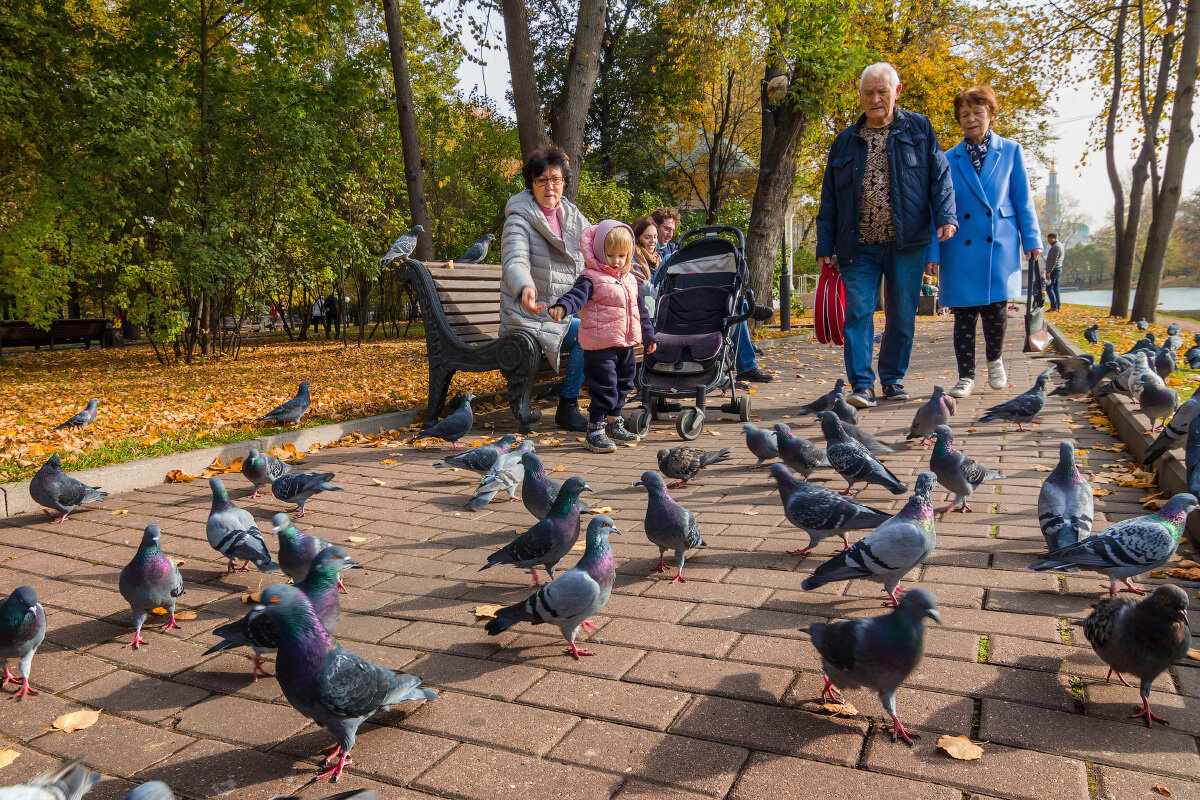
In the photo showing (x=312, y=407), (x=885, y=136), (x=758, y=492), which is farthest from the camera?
(x=312, y=407)

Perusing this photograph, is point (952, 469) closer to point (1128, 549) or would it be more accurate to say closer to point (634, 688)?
point (1128, 549)

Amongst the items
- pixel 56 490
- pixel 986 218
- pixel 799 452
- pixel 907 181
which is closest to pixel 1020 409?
pixel 986 218

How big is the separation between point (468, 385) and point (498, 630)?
7.86m

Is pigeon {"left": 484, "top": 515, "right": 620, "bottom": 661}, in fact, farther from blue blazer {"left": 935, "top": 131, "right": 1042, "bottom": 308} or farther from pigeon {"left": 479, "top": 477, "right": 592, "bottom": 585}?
blue blazer {"left": 935, "top": 131, "right": 1042, "bottom": 308}

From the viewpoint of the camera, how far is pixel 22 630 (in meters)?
2.75

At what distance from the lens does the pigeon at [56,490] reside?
15.2ft

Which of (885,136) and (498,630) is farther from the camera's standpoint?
(885,136)

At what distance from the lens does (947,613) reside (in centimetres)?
299

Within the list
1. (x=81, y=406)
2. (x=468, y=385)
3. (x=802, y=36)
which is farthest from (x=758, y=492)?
(x=802, y=36)

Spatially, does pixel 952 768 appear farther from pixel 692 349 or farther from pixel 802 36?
pixel 802 36

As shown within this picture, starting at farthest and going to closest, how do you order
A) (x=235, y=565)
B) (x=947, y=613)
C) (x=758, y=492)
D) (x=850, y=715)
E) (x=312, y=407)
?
(x=312, y=407) < (x=758, y=492) < (x=235, y=565) < (x=947, y=613) < (x=850, y=715)

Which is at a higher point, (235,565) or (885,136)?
(885,136)

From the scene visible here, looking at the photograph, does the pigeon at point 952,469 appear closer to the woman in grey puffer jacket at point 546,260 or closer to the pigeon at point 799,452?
the pigeon at point 799,452

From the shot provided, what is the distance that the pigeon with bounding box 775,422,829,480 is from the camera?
506 centimetres
